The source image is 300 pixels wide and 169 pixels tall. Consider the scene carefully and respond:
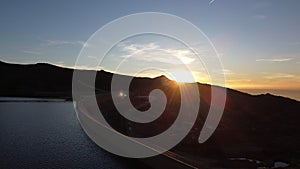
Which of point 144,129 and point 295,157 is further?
point 144,129

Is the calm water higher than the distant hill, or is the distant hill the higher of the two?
the calm water

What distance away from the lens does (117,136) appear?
1257 inches

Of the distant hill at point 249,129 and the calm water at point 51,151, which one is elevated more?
the calm water at point 51,151

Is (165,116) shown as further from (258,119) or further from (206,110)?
(258,119)

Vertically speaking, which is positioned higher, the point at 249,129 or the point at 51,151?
the point at 51,151

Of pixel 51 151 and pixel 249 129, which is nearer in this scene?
pixel 51 151

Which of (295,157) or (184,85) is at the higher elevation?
(184,85)

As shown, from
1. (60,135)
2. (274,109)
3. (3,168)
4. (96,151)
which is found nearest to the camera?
(3,168)

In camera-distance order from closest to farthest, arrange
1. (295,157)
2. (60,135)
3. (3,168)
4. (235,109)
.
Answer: (3,168) < (60,135) < (295,157) < (235,109)

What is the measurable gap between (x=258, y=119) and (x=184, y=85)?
Answer: 34.6m

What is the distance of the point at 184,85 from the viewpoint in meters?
123

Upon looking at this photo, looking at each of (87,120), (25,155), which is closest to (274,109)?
(87,120)

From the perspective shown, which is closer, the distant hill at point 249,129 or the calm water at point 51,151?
the calm water at point 51,151

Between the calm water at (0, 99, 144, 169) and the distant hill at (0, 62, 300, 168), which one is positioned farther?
the distant hill at (0, 62, 300, 168)
